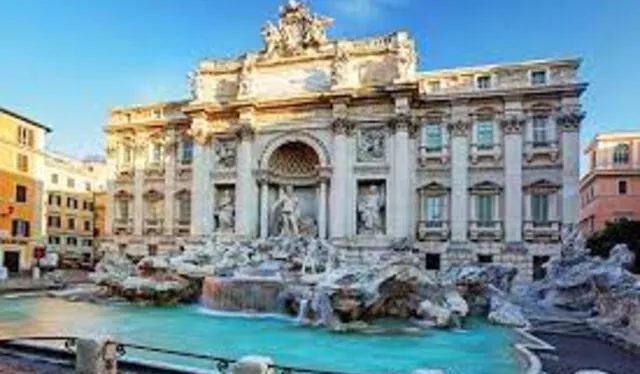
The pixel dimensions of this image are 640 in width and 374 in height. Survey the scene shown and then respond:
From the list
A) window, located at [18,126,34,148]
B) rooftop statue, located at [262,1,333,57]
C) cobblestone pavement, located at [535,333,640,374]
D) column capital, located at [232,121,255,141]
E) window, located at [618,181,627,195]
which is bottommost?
cobblestone pavement, located at [535,333,640,374]

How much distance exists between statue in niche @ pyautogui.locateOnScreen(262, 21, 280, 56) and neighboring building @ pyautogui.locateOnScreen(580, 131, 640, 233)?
95.0 ft

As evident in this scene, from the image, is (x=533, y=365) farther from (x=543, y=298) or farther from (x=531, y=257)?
(x=531, y=257)

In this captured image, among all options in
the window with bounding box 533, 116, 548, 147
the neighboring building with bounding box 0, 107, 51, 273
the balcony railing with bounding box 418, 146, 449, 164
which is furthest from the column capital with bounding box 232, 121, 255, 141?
the neighboring building with bounding box 0, 107, 51, 273

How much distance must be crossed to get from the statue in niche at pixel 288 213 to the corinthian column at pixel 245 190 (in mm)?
1305

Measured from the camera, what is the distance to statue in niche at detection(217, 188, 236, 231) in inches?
1216

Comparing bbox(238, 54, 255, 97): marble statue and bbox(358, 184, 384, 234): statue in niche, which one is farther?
bbox(238, 54, 255, 97): marble statue

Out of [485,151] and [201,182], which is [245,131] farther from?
[485,151]

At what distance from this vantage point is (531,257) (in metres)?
26.0

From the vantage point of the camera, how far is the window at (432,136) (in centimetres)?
2794

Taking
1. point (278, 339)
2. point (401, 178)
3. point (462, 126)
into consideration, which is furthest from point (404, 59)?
point (278, 339)

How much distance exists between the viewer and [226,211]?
31016 mm

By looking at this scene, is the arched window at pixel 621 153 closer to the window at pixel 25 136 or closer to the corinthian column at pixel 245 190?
the corinthian column at pixel 245 190

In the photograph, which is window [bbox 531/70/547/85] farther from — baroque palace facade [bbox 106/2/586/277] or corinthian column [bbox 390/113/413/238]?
corinthian column [bbox 390/113/413/238]

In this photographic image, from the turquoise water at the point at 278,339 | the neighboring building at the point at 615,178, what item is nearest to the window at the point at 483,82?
the turquoise water at the point at 278,339
